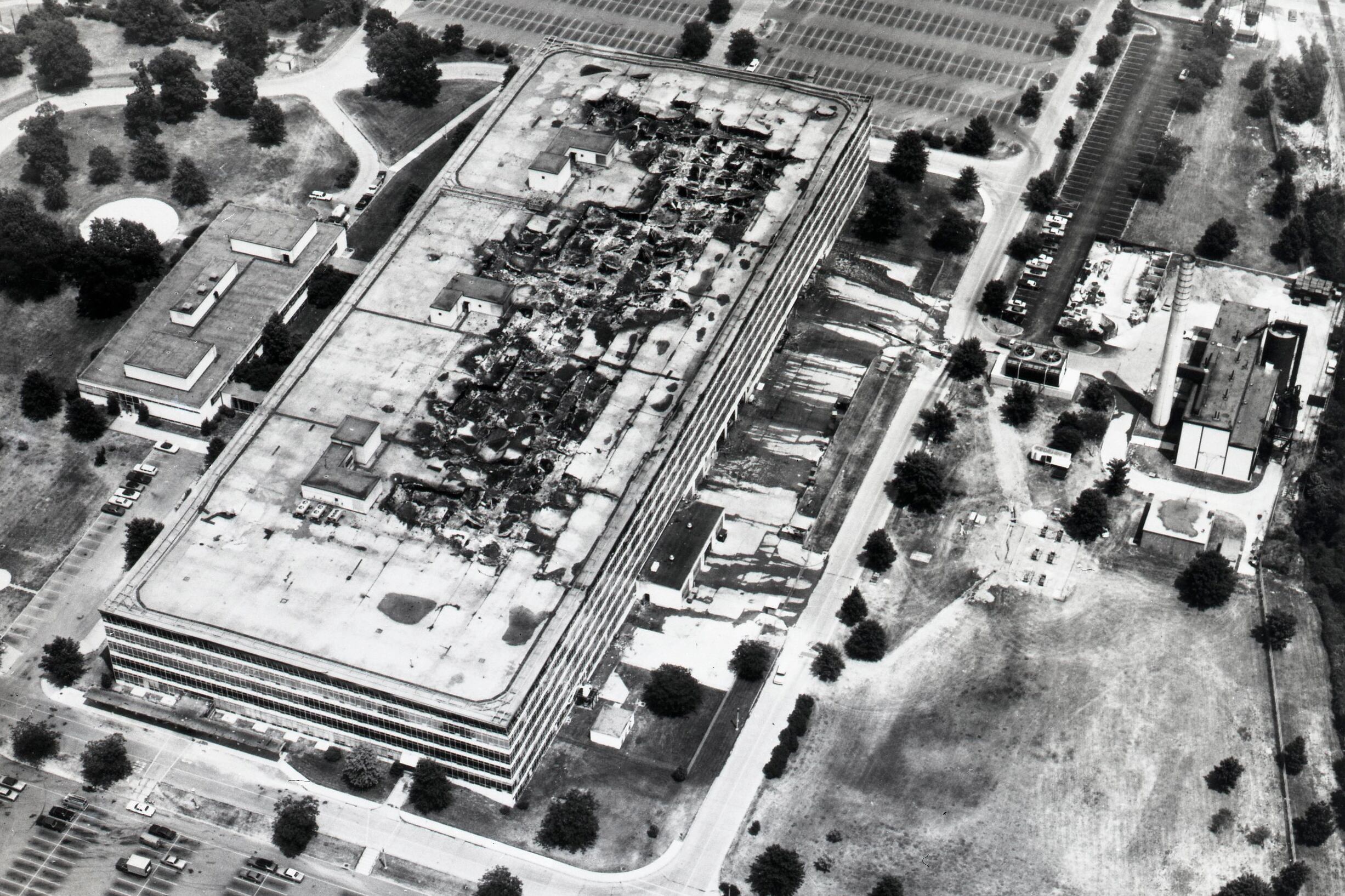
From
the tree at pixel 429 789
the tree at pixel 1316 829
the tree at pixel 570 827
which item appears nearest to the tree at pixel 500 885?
the tree at pixel 570 827

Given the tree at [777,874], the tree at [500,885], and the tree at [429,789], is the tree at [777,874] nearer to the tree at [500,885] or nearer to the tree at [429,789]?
the tree at [500,885]

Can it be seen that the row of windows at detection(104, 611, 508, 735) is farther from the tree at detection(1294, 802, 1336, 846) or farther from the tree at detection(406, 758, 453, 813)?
the tree at detection(1294, 802, 1336, 846)

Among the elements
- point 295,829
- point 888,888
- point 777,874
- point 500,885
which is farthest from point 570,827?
point 888,888

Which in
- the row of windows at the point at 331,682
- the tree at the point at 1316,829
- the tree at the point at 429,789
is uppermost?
the row of windows at the point at 331,682

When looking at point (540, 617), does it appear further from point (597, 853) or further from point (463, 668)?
point (597, 853)

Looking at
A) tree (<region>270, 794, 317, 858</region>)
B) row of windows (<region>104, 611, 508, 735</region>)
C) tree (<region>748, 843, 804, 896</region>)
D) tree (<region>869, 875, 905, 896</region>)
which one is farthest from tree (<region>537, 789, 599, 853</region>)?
tree (<region>869, 875, 905, 896</region>)

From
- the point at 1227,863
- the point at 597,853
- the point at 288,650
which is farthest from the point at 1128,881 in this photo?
the point at 288,650
